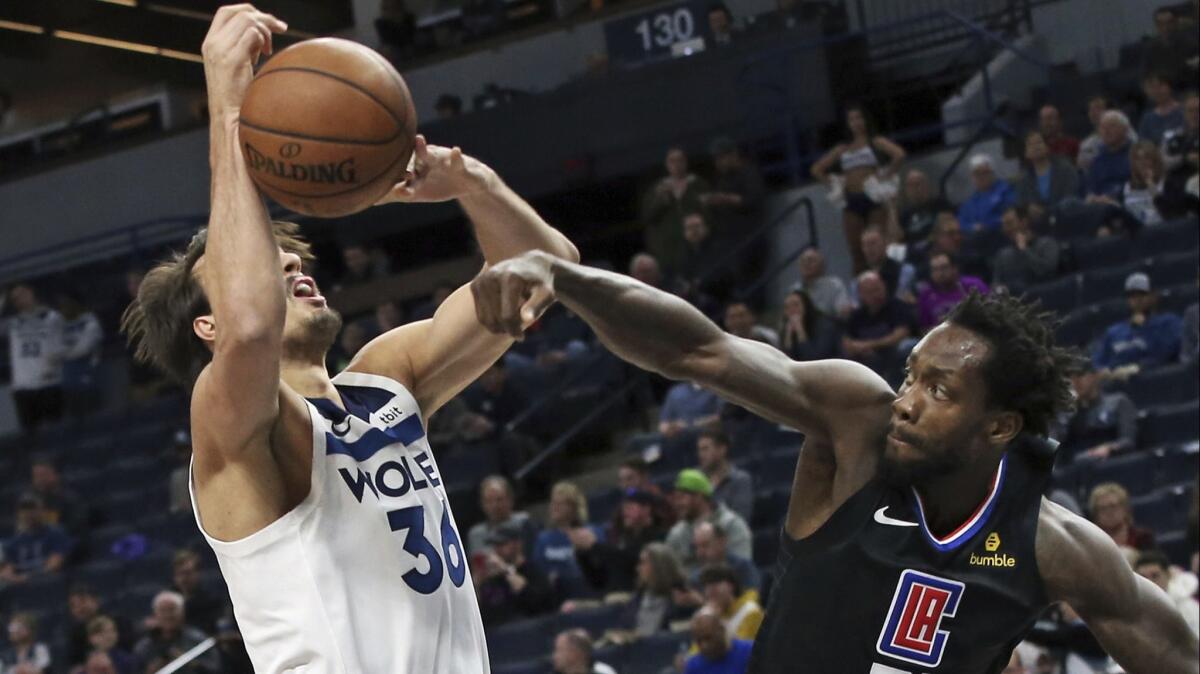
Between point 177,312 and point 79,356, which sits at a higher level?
point 177,312

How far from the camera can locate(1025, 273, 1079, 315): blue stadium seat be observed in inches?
446

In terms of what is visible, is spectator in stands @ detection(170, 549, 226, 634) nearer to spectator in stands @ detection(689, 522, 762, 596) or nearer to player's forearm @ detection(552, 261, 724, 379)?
spectator in stands @ detection(689, 522, 762, 596)

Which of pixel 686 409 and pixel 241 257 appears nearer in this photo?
pixel 241 257

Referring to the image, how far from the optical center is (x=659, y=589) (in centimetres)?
1008

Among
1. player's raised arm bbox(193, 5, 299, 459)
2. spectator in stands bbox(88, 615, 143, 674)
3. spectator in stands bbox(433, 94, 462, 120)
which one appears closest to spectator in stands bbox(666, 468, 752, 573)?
spectator in stands bbox(88, 615, 143, 674)

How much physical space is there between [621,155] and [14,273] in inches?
281

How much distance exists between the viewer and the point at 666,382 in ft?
45.5

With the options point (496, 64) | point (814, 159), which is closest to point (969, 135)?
point (814, 159)

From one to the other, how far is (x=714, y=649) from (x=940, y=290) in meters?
3.37

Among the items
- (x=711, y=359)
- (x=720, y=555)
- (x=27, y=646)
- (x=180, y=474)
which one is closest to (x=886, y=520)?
(x=711, y=359)

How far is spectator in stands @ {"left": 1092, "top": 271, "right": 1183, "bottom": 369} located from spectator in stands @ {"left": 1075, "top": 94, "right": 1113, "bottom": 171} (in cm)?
176

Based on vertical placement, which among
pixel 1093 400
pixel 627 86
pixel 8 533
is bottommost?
pixel 8 533

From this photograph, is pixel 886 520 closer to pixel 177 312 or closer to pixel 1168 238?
pixel 177 312

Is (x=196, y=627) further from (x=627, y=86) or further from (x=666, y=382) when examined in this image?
(x=627, y=86)
